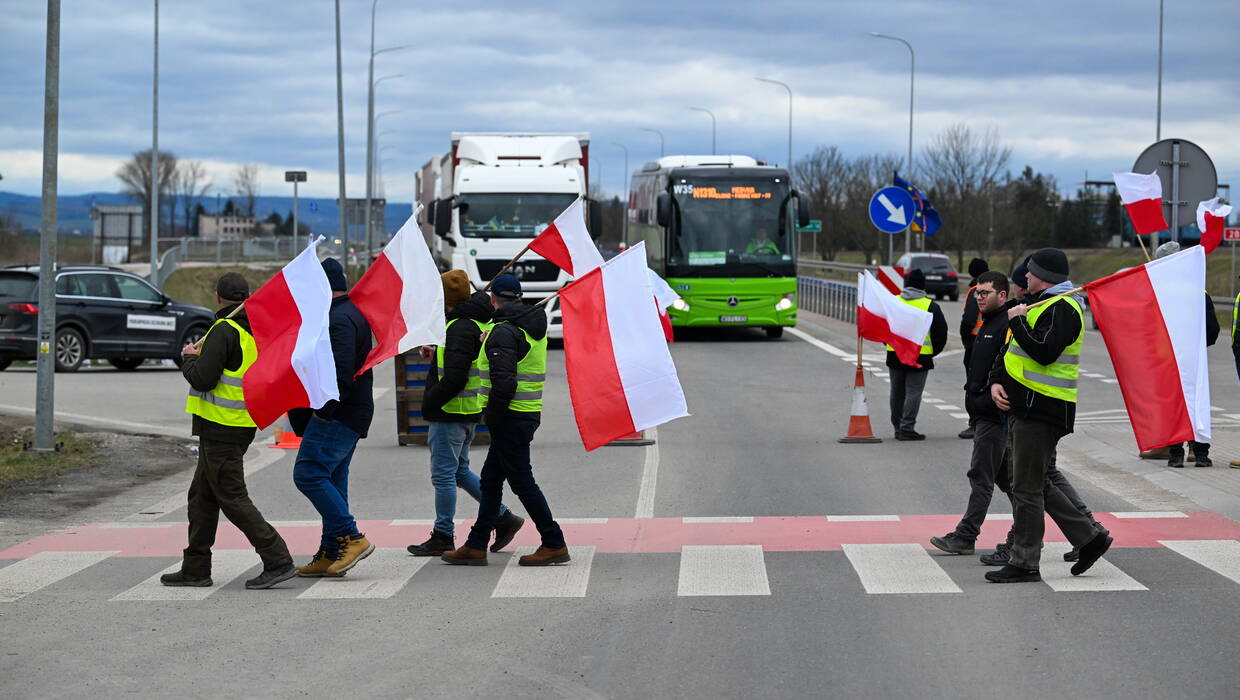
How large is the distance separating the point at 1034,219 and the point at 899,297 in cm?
6462

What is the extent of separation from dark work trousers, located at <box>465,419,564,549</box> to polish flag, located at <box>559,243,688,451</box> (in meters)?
0.41

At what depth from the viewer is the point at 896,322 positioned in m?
15.8

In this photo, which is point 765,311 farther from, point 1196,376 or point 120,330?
point 1196,376

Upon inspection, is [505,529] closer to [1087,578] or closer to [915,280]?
[1087,578]

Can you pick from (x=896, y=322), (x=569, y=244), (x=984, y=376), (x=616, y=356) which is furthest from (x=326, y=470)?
(x=896, y=322)

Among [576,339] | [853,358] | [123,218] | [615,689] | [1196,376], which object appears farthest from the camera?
[123,218]

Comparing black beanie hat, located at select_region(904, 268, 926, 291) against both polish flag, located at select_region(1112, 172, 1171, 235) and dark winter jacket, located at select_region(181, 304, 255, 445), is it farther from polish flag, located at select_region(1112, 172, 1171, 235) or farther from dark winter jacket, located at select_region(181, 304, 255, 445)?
dark winter jacket, located at select_region(181, 304, 255, 445)

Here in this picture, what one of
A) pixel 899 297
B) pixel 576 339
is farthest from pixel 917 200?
pixel 576 339

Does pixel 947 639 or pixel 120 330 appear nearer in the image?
pixel 947 639

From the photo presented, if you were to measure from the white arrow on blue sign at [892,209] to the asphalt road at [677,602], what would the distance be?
1062cm

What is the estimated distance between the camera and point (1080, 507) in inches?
340

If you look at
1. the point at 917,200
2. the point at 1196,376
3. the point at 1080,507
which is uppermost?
the point at 917,200

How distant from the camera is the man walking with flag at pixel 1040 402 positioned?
820 centimetres

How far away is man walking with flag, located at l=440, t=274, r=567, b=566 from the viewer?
8.89 m
